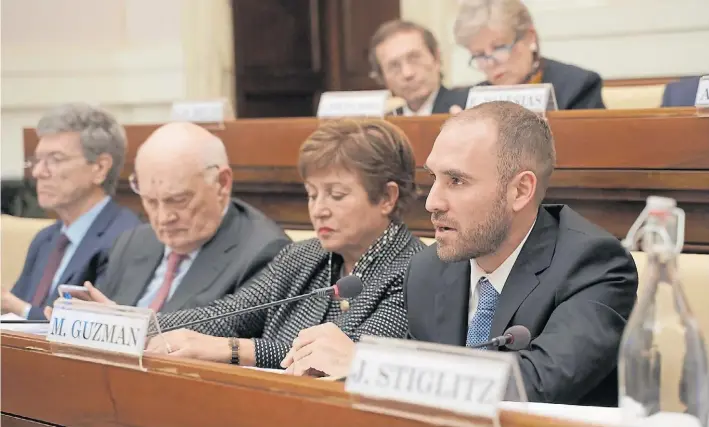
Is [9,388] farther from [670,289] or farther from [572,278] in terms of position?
[670,289]

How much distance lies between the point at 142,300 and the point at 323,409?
152 cm

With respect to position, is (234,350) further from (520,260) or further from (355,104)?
(355,104)

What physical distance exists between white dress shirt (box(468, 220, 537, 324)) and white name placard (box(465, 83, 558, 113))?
997 mm

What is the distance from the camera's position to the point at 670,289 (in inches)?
49.1

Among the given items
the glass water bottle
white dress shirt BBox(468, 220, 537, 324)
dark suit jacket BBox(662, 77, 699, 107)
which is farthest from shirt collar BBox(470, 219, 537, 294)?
dark suit jacket BBox(662, 77, 699, 107)

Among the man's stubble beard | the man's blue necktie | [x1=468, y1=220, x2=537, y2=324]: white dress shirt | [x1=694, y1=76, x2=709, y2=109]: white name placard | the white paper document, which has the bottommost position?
the white paper document

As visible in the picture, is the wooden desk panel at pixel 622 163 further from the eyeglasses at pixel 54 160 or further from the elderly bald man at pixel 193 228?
the eyeglasses at pixel 54 160

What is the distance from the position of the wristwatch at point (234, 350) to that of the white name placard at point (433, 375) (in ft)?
2.99

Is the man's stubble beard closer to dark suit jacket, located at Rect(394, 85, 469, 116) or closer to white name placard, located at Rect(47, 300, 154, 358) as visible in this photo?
white name placard, located at Rect(47, 300, 154, 358)

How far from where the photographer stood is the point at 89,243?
321 centimetres

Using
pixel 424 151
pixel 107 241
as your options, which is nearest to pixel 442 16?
pixel 424 151

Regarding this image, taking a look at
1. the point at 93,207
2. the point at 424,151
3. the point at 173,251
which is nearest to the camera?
the point at 173,251

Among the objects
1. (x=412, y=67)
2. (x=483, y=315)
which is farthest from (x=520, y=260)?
(x=412, y=67)

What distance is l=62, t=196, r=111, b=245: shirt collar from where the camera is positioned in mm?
3246
